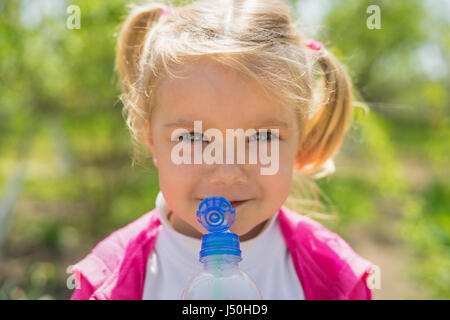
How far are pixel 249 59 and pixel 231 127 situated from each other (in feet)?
0.59

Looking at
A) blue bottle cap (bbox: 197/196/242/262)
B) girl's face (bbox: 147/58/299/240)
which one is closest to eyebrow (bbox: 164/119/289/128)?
girl's face (bbox: 147/58/299/240)

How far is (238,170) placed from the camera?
130cm

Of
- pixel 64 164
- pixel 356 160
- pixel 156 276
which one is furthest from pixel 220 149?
pixel 356 160

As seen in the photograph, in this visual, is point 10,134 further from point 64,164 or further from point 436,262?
point 436,262

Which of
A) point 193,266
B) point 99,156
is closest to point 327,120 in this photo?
point 193,266

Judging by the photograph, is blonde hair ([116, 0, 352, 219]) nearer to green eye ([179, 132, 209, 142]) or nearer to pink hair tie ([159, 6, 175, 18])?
pink hair tie ([159, 6, 175, 18])

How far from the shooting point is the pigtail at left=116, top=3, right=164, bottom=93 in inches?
66.3

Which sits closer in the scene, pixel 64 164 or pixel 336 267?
pixel 336 267

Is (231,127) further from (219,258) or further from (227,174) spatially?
(219,258)

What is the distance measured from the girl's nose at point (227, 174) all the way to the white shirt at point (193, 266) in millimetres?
258

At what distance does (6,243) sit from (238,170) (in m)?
2.89

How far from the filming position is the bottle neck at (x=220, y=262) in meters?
1.13
